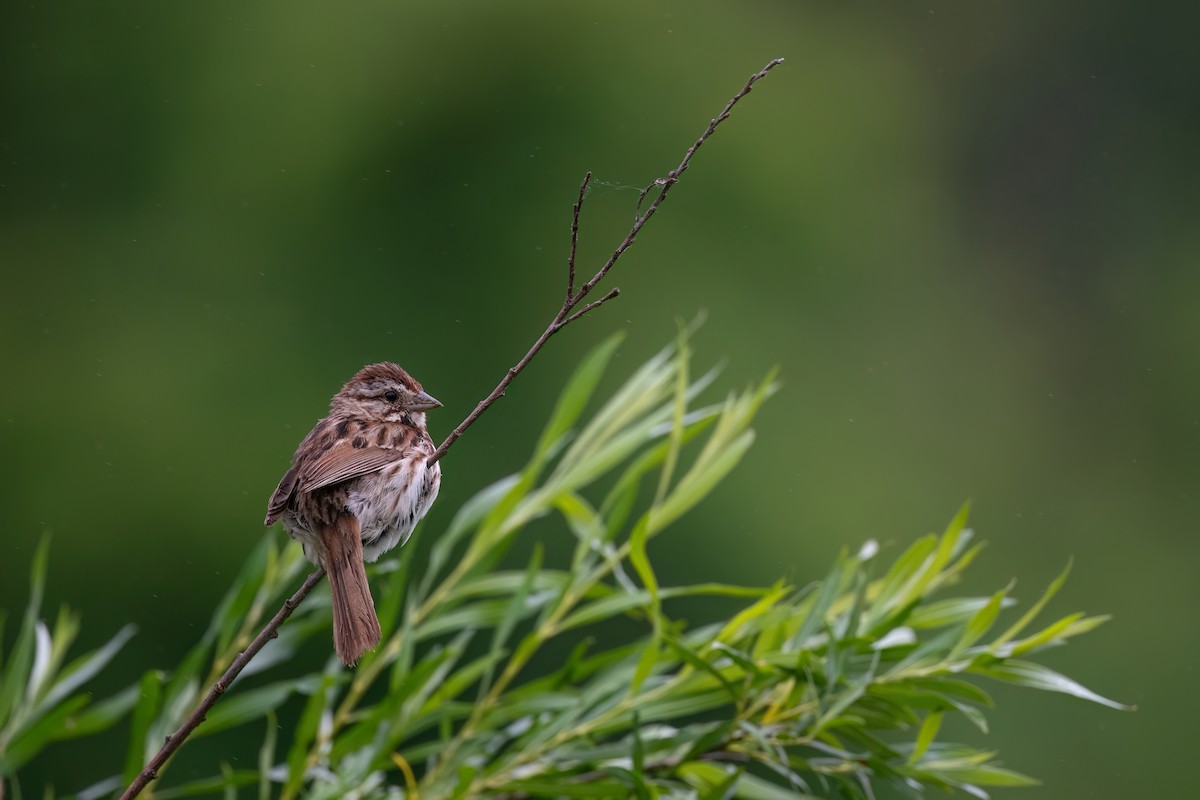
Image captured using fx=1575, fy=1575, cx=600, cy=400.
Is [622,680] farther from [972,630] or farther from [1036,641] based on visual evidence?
[1036,641]

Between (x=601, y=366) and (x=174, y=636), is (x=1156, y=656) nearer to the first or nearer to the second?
(x=174, y=636)

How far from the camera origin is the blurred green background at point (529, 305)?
371 inches

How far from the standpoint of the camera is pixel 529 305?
10.4 metres

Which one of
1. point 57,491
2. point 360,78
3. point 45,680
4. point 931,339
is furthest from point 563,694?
point 931,339

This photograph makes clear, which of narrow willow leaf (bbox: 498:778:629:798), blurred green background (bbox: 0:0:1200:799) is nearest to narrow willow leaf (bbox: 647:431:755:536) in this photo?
narrow willow leaf (bbox: 498:778:629:798)

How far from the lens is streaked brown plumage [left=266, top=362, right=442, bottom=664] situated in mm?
2414

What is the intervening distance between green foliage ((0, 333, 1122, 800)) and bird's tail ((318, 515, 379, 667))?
10.4 inches

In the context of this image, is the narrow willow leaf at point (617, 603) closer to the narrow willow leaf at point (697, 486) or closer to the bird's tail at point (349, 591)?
the narrow willow leaf at point (697, 486)

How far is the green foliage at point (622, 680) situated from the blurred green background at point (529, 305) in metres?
5.21

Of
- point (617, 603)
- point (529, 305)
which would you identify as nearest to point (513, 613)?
point (617, 603)

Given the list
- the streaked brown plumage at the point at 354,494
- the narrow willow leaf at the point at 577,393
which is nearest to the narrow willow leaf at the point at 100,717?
the streaked brown plumage at the point at 354,494

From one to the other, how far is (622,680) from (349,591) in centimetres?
66

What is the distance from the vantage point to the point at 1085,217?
15.6m

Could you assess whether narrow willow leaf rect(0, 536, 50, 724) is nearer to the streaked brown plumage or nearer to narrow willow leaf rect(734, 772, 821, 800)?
the streaked brown plumage
